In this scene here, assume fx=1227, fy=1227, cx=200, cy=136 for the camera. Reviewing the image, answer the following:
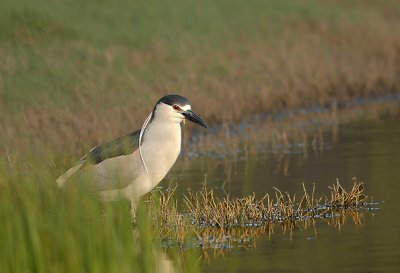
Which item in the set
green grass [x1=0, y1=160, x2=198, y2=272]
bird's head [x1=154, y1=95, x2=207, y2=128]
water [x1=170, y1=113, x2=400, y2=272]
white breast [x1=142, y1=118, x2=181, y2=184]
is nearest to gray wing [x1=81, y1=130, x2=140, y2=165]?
white breast [x1=142, y1=118, x2=181, y2=184]

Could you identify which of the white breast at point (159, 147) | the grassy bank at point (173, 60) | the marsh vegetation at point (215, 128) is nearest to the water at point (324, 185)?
the marsh vegetation at point (215, 128)

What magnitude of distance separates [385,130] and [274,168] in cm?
326

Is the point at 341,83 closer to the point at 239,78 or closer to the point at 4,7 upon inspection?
the point at 239,78

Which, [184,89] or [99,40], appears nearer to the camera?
[184,89]

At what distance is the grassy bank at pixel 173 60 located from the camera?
17.2m

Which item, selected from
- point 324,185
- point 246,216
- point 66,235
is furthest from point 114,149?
point 66,235

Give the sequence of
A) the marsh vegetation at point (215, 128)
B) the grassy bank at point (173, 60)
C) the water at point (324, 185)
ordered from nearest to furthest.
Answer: the marsh vegetation at point (215, 128), the water at point (324, 185), the grassy bank at point (173, 60)

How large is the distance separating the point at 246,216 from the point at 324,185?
238 centimetres

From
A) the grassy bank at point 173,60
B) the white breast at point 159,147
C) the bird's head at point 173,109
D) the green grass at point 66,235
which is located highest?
the grassy bank at point 173,60

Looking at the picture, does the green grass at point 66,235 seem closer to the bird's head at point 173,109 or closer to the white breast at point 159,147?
the white breast at point 159,147

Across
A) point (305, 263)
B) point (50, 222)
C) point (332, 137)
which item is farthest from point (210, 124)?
point (50, 222)

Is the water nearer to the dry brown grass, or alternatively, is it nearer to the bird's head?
the dry brown grass

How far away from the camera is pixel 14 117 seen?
16.3m

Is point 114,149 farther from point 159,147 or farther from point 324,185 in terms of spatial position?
point 324,185
